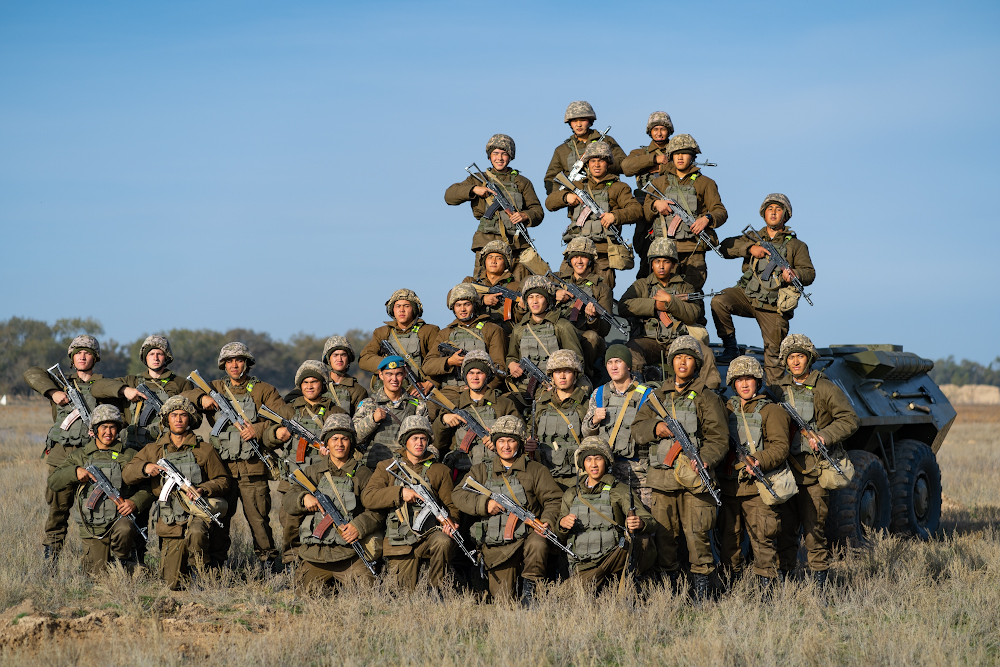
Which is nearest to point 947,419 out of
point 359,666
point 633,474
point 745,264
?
point 745,264

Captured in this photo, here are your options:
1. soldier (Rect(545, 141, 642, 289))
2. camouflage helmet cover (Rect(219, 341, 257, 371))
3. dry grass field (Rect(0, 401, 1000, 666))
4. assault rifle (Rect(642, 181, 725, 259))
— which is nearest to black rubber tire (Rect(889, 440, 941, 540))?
dry grass field (Rect(0, 401, 1000, 666))

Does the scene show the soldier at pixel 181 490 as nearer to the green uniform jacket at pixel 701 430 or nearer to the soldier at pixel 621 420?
the soldier at pixel 621 420

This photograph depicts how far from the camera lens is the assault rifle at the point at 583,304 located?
10.7 m

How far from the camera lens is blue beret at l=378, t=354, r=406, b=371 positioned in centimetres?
978

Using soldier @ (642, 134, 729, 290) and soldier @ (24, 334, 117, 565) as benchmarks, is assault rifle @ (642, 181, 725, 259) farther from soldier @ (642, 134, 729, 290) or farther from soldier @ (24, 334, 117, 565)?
soldier @ (24, 334, 117, 565)

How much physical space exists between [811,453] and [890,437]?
3847mm

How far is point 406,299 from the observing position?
1072cm

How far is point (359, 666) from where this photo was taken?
7066mm

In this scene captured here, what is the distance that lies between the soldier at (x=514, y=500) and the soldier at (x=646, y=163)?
13.9ft

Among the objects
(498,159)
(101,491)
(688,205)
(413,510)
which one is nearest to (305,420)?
(413,510)

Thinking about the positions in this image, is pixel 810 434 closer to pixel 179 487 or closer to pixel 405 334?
pixel 405 334

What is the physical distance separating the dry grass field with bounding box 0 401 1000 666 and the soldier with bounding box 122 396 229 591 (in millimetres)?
292

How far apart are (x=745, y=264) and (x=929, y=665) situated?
567 centimetres

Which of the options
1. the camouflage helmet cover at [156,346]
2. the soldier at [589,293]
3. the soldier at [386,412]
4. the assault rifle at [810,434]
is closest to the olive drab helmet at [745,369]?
the assault rifle at [810,434]
